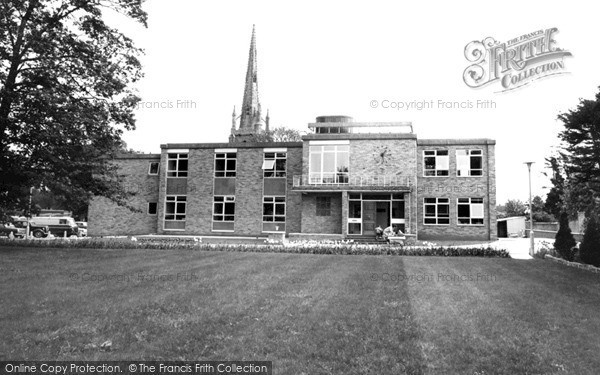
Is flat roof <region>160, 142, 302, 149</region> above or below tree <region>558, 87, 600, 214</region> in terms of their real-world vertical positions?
above

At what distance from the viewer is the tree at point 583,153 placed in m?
15.1

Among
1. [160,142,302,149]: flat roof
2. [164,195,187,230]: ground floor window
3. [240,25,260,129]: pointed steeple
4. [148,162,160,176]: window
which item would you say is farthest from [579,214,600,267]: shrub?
[240,25,260,129]: pointed steeple

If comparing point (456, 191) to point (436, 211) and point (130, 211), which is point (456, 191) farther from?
point (130, 211)

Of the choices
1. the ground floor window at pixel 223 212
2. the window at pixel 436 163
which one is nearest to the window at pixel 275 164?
the ground floor window at pixel 223 212

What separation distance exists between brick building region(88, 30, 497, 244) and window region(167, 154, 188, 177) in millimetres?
74

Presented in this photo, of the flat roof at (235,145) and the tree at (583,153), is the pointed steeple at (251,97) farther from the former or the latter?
the tree at (583,153)

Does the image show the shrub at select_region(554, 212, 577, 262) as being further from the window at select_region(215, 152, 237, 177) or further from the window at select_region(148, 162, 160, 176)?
the window at select_region(148, 162, 160, 176)

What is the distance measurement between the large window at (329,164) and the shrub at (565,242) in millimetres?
13332

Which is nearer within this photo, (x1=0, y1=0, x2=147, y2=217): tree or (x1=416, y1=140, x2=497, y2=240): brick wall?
(x1=0, y1=0, x2=147, y2=217): tree

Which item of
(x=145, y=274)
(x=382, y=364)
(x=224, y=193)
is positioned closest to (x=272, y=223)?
(x=224, y=193)

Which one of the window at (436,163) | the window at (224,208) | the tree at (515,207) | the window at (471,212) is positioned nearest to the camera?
the window at (471,212)

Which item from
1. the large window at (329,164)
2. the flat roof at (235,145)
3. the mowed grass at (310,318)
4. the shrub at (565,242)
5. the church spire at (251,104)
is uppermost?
the church spire at (251,104)

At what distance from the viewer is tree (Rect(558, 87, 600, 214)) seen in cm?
1512

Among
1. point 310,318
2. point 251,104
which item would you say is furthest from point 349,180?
point 251,104
